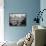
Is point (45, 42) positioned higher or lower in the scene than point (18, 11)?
lower

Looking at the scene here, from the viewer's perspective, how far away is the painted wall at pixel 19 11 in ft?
18.6

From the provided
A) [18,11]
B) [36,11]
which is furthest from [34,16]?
[18,11]

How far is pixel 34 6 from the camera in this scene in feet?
18.8

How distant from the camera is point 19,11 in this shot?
18.8ft

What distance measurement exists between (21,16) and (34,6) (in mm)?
679

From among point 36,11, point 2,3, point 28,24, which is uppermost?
point 2,3

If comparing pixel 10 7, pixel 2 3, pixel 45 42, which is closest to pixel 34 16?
pixel 10 7

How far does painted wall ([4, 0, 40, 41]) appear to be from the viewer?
5684 millimetres

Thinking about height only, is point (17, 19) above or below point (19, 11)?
below

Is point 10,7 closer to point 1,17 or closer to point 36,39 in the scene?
point 1,17

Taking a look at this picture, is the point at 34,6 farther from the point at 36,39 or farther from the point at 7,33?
the point at 36,39

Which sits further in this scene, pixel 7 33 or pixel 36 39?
pixel 7 33

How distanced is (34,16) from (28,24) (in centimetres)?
42

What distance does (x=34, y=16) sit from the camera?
5.74 m
